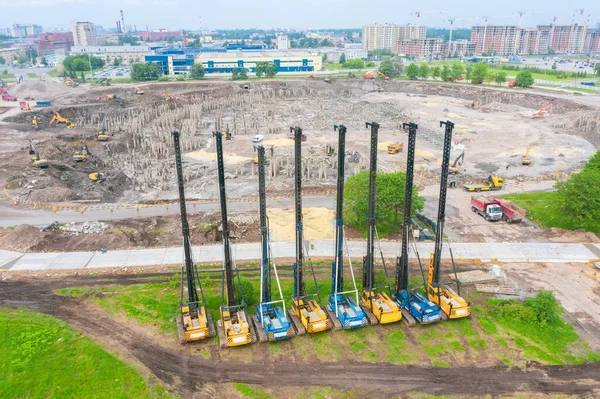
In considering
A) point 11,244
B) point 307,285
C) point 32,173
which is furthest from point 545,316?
point 32,173

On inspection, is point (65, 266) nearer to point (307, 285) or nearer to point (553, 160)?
point (307, 285)

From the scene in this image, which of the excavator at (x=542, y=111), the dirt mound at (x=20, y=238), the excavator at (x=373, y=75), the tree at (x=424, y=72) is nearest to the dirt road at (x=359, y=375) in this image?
the dirt mound at (x=20, y=238)

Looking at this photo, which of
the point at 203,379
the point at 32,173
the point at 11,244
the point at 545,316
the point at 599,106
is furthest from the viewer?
the point at 599,106

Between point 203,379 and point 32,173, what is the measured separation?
41.3 meters

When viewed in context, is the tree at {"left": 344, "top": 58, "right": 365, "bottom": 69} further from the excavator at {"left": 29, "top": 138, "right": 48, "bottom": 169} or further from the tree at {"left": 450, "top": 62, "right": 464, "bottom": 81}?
the excavator at {"left": 29, "top": 138, "right": 48, "bottom": 169}

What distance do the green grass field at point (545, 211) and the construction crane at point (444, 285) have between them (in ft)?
53.7

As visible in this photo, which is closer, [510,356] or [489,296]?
[510,356]

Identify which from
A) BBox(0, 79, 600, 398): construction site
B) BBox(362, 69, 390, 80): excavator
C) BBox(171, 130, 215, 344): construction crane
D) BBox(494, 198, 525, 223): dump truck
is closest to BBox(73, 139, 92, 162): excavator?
BBox(0, 79, 600, 398): construction site

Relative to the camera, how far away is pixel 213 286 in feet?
93.2

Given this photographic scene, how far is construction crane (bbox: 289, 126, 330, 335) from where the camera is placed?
2327 centimetres

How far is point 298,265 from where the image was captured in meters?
24.8

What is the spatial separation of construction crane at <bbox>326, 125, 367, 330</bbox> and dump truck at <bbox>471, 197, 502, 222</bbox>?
18728mm

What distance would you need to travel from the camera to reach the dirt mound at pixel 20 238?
33719mm

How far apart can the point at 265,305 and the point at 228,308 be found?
2.14m
